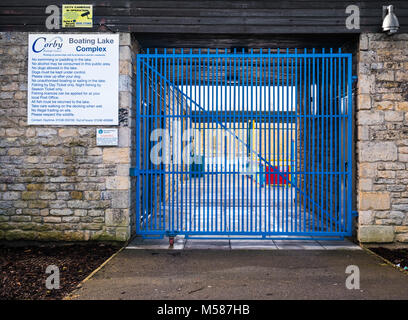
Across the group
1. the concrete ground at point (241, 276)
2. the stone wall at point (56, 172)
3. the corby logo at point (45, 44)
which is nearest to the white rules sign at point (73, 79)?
the corby logo at point (45, 44)

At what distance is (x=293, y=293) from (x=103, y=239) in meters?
3.39

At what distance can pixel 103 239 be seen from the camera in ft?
19.2

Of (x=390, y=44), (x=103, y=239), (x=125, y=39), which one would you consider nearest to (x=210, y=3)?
(x=125, y=39)

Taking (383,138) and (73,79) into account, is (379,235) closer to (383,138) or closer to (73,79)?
(383,138)

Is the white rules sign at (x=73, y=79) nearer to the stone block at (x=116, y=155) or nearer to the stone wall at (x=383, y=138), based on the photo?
the stone block at (x=116, y=155)

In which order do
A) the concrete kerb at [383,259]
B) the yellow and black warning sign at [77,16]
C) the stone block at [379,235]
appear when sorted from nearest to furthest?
the concrete kerb at [383,259], the stone block at [379,235], the yellow and black warning sign at [77,16]

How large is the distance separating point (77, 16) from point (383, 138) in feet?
18.8

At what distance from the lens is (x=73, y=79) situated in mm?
5902

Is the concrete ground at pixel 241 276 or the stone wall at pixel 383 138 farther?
the stone wall at pixel 383 138

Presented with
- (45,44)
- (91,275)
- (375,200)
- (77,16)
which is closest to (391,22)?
(375,200)

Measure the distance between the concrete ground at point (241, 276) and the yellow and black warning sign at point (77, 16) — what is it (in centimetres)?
397

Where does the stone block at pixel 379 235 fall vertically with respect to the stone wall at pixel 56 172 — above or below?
below

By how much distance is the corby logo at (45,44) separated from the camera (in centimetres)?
592

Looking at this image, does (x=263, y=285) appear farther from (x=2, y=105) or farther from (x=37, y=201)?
(x=2, y=105)
